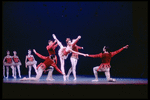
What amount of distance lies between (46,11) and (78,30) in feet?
5.68

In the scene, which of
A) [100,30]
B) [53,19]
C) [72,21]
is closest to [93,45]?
[100,30]

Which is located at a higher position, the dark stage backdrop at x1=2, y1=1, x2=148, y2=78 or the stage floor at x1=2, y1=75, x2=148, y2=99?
the dark stage backdrop at x1=2, y1=1, x2=148, y2=78

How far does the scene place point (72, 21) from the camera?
8.62 metres

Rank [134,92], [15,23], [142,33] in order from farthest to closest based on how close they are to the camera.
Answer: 1. [15,23]
2. [142,33]
3. [134,92]

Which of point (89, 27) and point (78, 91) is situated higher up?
point (89, 27)

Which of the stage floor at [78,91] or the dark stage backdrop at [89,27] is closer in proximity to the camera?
the stage floor at [78,91]

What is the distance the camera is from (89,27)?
333 inches

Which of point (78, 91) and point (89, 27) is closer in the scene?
point (78, 91)

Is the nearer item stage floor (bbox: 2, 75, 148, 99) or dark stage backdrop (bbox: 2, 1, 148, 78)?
stage floor (bbox: 2, 75, 148, 99)

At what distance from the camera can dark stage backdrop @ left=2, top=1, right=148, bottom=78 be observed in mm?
8273

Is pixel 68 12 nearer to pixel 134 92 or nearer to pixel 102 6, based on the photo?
pixel 102 6

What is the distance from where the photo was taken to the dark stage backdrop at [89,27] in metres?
8.27

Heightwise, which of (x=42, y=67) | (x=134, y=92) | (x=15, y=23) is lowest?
(x=134, y=92)

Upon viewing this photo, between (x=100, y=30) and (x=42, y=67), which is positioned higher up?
(x=100, y=30)
